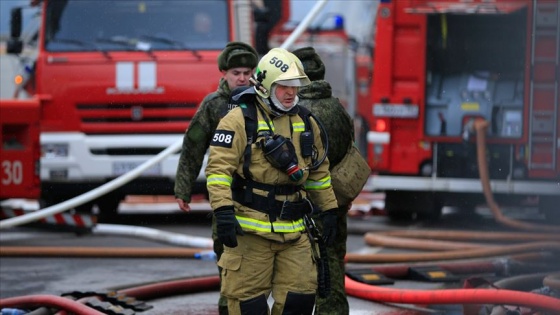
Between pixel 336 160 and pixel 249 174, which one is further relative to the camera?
pixel 336 160

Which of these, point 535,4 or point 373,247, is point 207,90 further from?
point 535,4

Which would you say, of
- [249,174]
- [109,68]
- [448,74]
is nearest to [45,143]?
[109,68]

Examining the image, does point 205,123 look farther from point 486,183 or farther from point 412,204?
point 412,204

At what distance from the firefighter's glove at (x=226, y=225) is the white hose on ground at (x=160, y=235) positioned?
5224mm

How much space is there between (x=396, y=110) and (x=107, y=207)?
3.57 metres

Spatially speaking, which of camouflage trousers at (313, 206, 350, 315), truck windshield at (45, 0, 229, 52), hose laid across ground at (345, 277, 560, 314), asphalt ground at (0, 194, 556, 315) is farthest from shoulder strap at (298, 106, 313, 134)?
truck windshield at (45, 0, 229, 52)

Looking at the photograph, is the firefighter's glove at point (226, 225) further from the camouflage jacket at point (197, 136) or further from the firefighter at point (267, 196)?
the camouflage jacket at point (197, 136)

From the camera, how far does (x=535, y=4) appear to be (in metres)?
12.8

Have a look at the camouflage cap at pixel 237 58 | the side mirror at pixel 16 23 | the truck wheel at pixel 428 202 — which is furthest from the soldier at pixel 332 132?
the truck wheel at pixel 428 202

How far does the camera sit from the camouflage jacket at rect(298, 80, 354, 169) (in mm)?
6793

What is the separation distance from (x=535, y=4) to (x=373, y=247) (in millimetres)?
3183

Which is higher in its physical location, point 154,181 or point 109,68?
point 109,68

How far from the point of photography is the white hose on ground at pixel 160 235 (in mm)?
11186

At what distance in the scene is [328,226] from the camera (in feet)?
19.7
